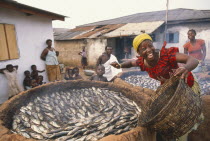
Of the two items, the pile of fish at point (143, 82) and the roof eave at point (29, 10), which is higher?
the roof eave at point (29, 10)

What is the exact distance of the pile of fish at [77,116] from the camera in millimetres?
2764

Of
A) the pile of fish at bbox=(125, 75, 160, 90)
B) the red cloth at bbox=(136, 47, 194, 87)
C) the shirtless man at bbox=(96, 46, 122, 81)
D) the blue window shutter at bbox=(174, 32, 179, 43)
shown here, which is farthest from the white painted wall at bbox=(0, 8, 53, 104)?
the blue window shutter at bbox=(174, 32, 179, 43)

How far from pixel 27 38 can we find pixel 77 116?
5.54 metres

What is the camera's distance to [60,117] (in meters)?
3.43

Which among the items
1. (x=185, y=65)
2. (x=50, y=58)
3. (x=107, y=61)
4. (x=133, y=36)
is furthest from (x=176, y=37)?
(x=185, y=65)

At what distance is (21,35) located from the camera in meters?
7.05

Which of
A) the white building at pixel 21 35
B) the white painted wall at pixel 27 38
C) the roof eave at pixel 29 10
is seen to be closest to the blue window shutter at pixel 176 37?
the roof eave at pixel 29 10

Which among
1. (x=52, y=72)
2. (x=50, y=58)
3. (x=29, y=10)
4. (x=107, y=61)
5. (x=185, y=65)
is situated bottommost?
(x=52, y=72)

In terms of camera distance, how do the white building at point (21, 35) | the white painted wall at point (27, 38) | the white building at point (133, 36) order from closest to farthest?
the white building at point (21, 35) → the white painted wall at point (27, 38) → the white building at point (133, 36)

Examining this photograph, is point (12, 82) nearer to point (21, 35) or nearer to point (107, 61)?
point (21, 35)

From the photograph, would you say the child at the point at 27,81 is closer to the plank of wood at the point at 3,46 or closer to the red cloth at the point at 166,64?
the plank of wood at the point at 3,46

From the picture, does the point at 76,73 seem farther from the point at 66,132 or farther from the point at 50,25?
the point at 66,132

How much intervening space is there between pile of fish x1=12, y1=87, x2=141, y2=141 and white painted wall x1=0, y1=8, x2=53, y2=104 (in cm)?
307

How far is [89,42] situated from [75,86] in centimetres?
1140
